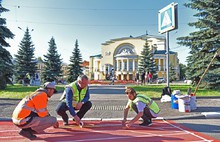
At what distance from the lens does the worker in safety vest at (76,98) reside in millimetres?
5526

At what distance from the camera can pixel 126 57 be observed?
79312 mm

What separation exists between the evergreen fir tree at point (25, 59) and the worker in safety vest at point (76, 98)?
34.4 metres

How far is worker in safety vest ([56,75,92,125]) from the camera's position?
218 inches

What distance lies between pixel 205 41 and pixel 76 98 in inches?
630

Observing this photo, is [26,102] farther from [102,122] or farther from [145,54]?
[145,54]

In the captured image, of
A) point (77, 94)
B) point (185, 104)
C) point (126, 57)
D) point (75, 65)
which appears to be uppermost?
point (126, 57)

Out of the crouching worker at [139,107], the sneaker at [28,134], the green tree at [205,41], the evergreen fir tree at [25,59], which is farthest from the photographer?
the evergreen fir tree at [25,59]

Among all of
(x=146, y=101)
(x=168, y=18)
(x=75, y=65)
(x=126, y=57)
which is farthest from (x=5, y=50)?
(x=126, y=57)

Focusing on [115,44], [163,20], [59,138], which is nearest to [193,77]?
[163,20]

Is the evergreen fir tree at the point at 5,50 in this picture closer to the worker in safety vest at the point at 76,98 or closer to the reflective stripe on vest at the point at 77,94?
the worker in safety vest at the point at 76,98

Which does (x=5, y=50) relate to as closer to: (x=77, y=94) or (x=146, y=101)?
(x=77, y=94)

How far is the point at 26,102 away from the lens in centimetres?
450

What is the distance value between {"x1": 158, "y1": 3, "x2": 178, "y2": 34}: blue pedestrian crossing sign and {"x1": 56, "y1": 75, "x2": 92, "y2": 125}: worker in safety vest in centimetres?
640

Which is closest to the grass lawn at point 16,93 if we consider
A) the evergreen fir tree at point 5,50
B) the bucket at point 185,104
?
the evergreen fir tree at point 5,50
